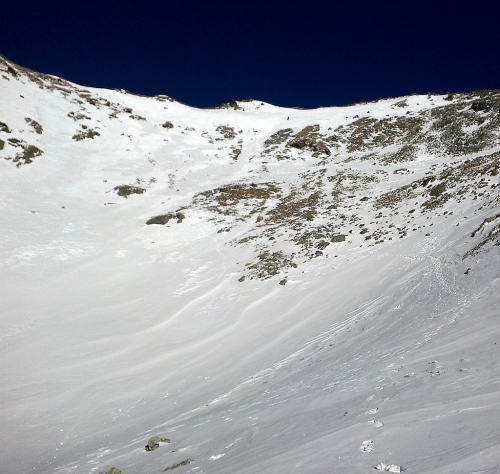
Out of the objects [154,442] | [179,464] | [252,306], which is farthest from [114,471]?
[252,306]

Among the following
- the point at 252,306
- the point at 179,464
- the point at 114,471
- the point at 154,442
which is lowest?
the point at 179,464

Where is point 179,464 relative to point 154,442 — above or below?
below

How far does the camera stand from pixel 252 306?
14320 mm

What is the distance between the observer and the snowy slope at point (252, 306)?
4.91 meters

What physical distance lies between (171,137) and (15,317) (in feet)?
116

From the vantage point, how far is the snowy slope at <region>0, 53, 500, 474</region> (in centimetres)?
491

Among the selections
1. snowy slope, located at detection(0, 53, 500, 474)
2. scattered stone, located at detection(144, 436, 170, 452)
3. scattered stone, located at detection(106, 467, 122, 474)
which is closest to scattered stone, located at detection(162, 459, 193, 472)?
snowy slope, located at detection(0, 53, 500, 474)

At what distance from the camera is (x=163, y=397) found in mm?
9438

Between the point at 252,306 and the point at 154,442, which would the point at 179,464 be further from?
the point at 252,306

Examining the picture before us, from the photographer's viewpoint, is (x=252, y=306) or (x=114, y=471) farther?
(x=252, y=306)

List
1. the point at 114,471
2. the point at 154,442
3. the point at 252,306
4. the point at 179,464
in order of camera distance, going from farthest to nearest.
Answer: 1. the point at 252,306
2. the point at 154,442
3. the point at 114,471
4. the point at 179,464

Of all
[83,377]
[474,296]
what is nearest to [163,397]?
[83,377]

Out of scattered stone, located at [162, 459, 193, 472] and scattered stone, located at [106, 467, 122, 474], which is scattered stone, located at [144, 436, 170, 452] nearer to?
scattered stone, located at [106, 467, 122, 474]

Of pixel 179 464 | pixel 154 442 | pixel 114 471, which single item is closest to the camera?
pixel 179 464
